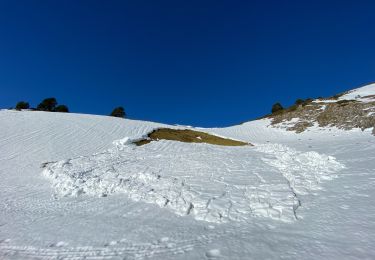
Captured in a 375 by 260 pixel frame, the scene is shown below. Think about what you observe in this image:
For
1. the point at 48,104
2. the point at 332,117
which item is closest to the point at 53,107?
the point at 48,104

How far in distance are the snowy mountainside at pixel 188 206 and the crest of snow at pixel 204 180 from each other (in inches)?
1.6

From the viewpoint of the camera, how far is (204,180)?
35.6ft

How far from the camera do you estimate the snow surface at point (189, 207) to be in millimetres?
5570

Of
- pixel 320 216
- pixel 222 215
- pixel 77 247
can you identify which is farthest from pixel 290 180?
pixel 77 247

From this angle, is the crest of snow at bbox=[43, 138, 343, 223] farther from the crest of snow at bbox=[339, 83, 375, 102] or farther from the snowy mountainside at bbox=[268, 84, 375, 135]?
the crest of snow at bbox=[339, 83, 375, 102]

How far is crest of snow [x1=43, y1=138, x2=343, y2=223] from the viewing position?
7855 millimetres

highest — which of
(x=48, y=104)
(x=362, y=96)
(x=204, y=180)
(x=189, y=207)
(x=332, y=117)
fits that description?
(x=48, y=104)

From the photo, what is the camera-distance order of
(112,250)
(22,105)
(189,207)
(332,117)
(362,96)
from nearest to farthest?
(112,250) < (189,207) < (332,117) < (362,96) < (22,105)

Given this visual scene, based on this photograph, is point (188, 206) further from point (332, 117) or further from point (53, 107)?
point (53, 107)

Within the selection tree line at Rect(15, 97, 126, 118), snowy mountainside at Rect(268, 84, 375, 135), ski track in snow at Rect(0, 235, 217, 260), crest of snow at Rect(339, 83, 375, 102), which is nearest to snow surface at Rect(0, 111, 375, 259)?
ski track in snow at Rect(0, 235, 217, 260)

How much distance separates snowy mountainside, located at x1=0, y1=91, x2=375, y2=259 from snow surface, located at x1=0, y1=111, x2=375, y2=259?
0.02 meters

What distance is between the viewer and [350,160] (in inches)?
539

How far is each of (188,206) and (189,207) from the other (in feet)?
0.21

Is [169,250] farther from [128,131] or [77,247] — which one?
[128,131]
